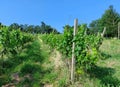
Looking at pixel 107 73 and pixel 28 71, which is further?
pixel 28 71

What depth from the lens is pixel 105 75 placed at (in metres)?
11.1

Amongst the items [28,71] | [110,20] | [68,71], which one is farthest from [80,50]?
[110,20]

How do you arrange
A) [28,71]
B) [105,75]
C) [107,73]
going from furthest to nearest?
[28,71], [107,73], [105,75]

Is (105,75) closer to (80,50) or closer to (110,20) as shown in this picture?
(80,50)

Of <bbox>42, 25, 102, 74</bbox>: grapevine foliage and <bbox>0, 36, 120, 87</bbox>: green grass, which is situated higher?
<bbox>42, 25, 102, 74</bbox>: grapevine foliage

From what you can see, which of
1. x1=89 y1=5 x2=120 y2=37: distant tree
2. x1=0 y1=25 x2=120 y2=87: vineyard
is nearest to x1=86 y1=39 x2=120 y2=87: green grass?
x1=0 y1=25 x2=120 y2=87: vineyard

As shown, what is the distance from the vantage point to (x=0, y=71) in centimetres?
1248

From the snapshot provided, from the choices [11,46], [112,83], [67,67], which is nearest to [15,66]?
[11,46]

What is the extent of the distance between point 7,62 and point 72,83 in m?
5.15

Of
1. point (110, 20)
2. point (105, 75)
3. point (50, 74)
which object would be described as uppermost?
point (110, 20)

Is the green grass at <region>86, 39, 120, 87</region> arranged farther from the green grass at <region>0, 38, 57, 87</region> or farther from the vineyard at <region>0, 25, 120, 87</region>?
the green grass at <region>0, 38, 57, 87</region>

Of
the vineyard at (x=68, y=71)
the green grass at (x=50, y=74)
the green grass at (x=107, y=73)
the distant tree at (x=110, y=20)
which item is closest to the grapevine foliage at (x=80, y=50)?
the vineyard at (x=68, y=71)

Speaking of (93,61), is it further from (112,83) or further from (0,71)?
(0,71)

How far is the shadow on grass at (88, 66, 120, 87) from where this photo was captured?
9641 mm
